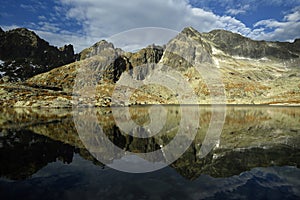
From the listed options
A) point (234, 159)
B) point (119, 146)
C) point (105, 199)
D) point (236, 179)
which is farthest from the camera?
point (119, 146)

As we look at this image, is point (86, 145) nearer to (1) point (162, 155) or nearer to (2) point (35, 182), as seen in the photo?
(1) point (162, 155)

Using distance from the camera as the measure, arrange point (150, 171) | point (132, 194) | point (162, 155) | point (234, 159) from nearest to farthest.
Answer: point (132, 194)
point (150, 171)
point (234, 159)
point (162, 155)

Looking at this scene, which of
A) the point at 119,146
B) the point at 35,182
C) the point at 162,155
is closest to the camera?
the point at 35,182

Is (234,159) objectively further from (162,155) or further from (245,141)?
(245,141)

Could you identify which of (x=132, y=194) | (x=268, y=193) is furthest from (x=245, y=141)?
(x=132, y=194)

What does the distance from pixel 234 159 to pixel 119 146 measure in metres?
14.7

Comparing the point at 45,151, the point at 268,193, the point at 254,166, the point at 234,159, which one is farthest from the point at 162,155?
the point at 45,151

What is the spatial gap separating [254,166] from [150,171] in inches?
425

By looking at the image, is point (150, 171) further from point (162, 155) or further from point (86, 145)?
point (86, 145)

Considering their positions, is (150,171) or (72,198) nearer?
(72,198)

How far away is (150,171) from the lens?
792 inches

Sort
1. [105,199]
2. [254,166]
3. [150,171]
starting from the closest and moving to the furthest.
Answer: [105,199] < [150,171] < [254,166]

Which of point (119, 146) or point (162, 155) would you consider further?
point (119, 146)

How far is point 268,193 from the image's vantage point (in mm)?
15242
